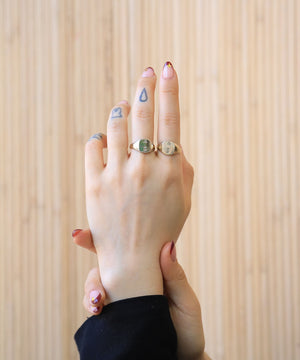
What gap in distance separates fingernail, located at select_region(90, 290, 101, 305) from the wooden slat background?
968 mm

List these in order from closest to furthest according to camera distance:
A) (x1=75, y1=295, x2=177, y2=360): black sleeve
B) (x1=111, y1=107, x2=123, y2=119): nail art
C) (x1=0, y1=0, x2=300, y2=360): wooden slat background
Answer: (x1=75, y1=295, x2=177, y2=360): black sleeve < (x1=111, y1=107, x2=123, y2=119): nail art < (x1=0, y1=0, x2=300, y2=360): wooden slat background

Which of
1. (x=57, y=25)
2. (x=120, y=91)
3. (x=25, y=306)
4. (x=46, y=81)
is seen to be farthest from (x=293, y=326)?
(x=57, y=25)

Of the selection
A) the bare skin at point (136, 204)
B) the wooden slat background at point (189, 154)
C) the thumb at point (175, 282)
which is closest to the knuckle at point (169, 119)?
the bare skin at point (136, 204)

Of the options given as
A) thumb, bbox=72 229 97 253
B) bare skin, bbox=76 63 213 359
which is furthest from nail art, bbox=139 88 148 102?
thumb, bbox=72 229 97 253

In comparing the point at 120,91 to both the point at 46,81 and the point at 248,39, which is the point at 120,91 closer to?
the point at 46,81

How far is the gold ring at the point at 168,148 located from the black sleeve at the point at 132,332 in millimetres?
202

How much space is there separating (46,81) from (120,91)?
27 cm

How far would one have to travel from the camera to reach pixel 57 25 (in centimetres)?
154

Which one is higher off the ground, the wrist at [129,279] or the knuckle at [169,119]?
the knuckle at [169,119]

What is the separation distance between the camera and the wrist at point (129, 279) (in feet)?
1.86

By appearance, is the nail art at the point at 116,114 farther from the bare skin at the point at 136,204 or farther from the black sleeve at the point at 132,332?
the black sleeve at the point at 132,332

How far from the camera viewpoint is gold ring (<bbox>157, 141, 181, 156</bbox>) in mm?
603

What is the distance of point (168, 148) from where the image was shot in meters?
0.60

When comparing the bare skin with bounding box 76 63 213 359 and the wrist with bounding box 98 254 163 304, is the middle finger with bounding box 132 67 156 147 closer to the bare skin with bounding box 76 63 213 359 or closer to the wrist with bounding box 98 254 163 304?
the bare skin with bounding box 76 63 213 359
